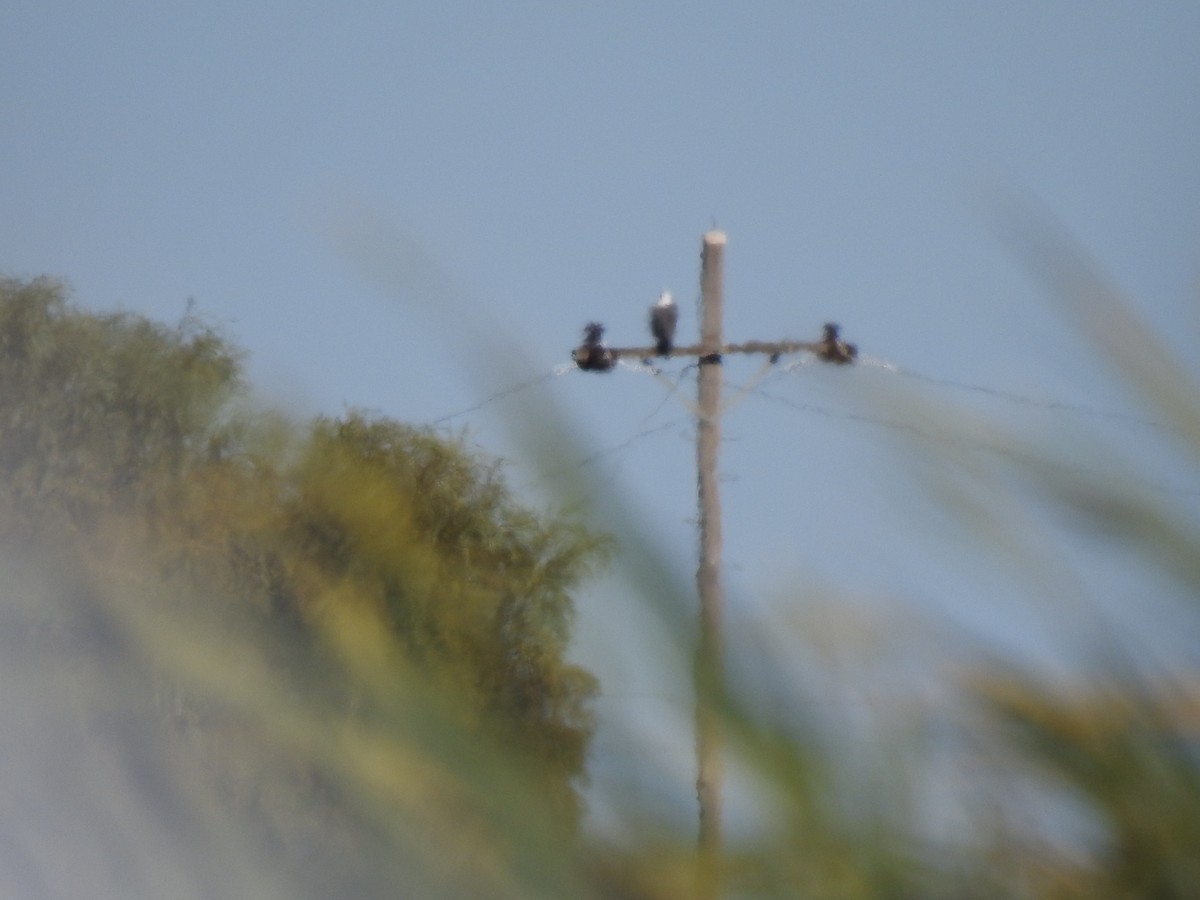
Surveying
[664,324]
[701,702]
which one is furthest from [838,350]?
[664,324]

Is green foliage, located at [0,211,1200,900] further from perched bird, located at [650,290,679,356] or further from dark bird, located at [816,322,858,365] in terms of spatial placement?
perched bird, located at [650,290,679,356]

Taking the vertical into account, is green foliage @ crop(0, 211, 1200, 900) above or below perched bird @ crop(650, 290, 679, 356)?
below

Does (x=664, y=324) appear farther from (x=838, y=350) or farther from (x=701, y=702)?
(x=701, y=702)

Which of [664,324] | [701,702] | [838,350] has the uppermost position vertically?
[664,324]

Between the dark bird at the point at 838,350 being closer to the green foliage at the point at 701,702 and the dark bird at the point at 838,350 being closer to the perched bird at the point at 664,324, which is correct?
the green foliage at the point at 701,702

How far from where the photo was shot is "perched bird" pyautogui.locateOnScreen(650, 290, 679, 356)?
6824mm

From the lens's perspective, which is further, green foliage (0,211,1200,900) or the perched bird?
the perched bird

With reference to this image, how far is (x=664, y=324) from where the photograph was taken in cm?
688

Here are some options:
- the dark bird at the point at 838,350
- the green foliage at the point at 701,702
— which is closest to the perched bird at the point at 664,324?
the dark bird at the point at 838,350

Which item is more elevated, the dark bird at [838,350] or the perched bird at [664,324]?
the perched bird at [664,324]

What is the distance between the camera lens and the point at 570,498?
421 mm

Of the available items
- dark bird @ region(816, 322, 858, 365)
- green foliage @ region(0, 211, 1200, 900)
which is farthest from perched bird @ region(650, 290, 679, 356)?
green foliage @ region(0, 211, 1200, 900)

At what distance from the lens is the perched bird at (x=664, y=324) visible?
22.4 ft

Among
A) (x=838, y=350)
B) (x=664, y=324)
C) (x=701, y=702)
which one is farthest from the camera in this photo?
(x=664, y=324)
